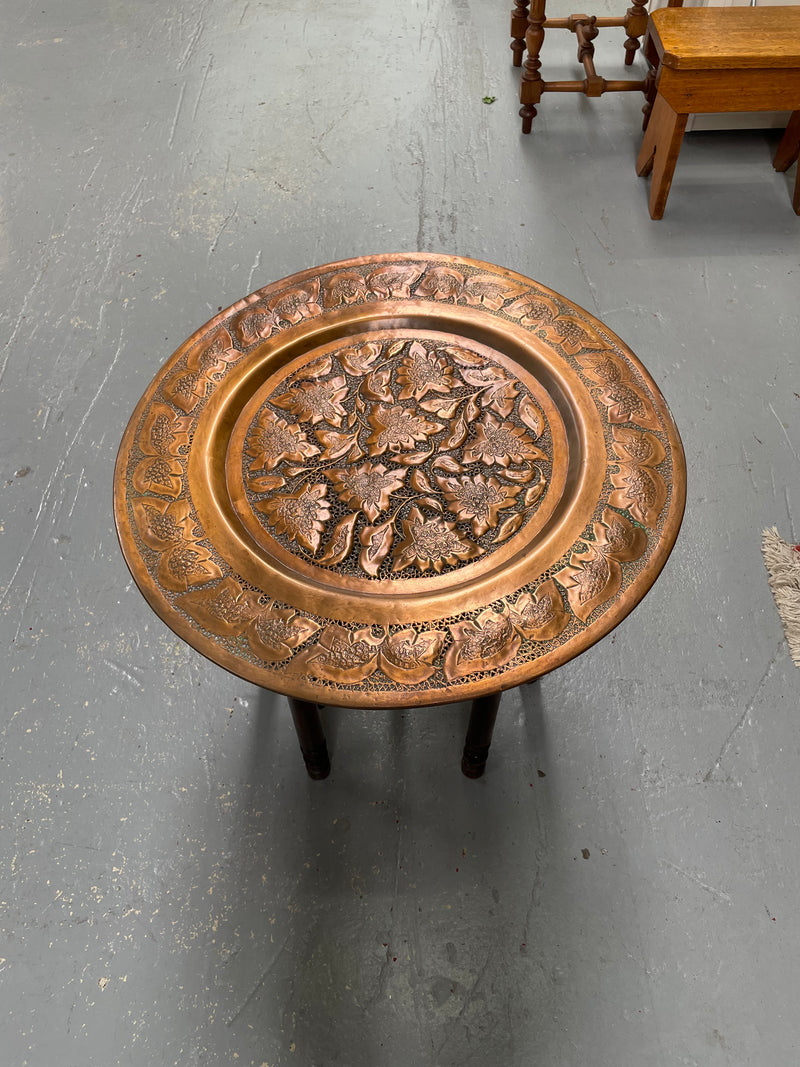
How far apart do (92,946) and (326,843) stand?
579 mm

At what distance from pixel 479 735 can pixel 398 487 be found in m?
0.65

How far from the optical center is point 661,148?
10.3 feet

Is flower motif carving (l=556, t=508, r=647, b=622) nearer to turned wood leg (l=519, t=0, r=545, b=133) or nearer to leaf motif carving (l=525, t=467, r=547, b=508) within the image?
leaf motif carving (l=525, t=467, r=547, b=508)

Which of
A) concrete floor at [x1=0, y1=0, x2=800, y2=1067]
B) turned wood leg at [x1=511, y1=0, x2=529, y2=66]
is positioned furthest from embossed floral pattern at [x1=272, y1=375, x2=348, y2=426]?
turned wood leg at [x1=511, y1=0, x2=529, y2=66]

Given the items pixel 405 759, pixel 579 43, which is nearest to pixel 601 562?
pixel 405 759

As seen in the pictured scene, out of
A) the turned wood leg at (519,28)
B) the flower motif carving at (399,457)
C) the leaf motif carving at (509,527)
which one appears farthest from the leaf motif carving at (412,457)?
the turned wood leg at (519,28)

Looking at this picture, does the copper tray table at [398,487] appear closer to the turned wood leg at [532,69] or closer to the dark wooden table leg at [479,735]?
the dark wooden table leg at [479,735]

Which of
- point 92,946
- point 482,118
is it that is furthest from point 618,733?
point 482,118

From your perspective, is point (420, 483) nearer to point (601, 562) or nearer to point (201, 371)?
point (601, 562)

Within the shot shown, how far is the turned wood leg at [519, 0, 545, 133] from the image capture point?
330cm

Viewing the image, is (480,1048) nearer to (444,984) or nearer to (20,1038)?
(444,984)

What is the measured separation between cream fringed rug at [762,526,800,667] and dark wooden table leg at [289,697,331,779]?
4.41ft

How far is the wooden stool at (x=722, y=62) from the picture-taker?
281 cm

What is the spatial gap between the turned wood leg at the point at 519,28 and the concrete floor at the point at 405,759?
864 millimetres
